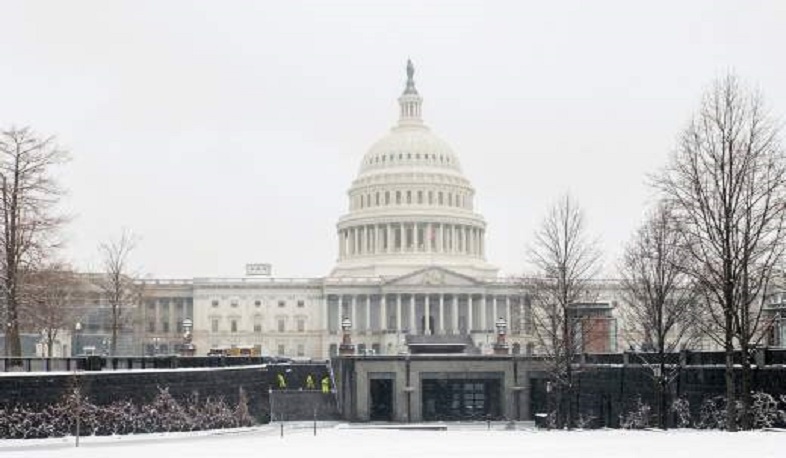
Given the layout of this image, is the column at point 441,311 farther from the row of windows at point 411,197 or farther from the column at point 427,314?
the row of windows at point 411,197

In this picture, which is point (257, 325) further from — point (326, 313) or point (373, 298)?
point (373, 298)

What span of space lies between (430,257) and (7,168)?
5299 inches

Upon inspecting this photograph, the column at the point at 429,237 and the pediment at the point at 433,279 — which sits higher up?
the column at the point at 429,237

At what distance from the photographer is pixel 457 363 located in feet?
294

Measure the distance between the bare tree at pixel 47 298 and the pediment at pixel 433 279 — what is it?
242ft

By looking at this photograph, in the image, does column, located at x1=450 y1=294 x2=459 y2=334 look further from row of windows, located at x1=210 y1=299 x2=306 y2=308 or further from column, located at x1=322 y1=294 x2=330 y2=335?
row of windows, located at x1=210 y1=299 x2=306 y2=308

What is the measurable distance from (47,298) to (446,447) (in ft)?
120

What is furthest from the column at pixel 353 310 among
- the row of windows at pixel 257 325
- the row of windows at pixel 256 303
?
the row of windows at pixel 257 325

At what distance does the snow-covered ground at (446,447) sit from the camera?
32.5m

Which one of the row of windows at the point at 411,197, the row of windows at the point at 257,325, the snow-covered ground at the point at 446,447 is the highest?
the row of windows at the point at 411,197

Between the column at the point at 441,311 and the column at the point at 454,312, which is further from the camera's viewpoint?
the column at the point at 454,312

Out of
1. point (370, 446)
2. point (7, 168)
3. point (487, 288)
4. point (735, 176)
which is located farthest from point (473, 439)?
point (487, 288)

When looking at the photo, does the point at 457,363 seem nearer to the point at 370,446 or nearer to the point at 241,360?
the point at 241,360

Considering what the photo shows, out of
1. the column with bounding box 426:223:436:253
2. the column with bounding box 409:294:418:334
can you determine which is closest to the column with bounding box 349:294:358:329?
the column with bounding box 409:294:418:334
